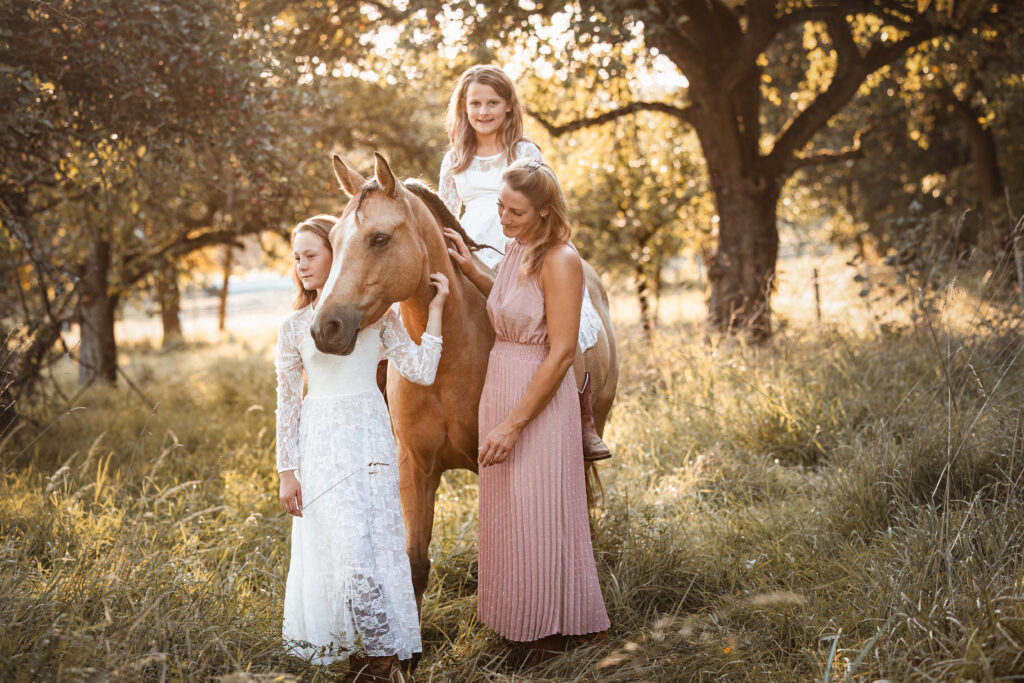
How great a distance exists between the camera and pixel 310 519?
2770mm

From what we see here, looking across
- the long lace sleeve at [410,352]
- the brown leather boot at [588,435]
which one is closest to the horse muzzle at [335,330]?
the long lace sleeve at [410,352]

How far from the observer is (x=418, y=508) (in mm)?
3291

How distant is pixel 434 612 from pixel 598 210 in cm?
1049

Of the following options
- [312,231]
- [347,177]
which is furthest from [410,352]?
[347,177]

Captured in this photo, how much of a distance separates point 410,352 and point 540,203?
0.78 meters

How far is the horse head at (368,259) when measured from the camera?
2473 mm

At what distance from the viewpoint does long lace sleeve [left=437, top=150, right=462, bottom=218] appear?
13.0 ft

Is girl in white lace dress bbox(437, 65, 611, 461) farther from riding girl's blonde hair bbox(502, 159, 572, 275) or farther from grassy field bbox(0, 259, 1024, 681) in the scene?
grassy field bbox(0, 259, 1024, 681)

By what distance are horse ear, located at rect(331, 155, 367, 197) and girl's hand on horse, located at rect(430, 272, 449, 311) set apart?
17.9 inches


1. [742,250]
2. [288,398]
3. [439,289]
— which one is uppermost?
[742,250]

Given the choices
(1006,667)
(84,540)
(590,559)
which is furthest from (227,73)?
(1006,667)

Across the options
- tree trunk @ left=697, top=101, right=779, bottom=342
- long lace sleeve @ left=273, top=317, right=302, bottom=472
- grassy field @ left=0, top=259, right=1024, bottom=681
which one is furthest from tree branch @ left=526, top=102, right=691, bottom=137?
long lace sleeve @ left=273, top=317, right=302, bottom=472

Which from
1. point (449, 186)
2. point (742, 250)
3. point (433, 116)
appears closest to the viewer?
point (449, 186)

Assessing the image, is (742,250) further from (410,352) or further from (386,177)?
(386,177)
